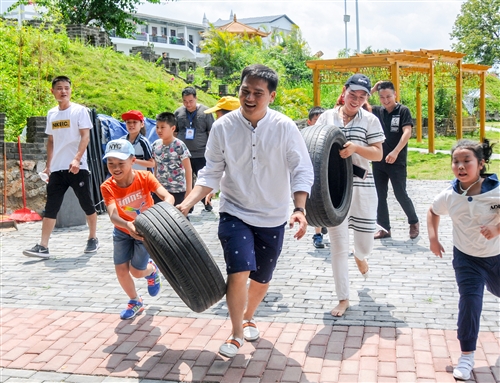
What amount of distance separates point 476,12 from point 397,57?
4280 centimetres

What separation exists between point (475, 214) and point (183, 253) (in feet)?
6.11

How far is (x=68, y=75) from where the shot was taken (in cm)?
1577

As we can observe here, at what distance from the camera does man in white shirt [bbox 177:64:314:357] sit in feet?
13.6

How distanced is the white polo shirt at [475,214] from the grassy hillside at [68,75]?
9.30 meters

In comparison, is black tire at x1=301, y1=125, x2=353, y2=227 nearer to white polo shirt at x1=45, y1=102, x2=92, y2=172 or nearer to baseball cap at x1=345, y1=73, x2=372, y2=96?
baseball cap at x1=345, y1=73, x2=372, y2=96

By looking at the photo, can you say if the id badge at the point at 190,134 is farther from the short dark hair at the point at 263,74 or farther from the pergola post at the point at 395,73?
the pergola post at the point at 395,73

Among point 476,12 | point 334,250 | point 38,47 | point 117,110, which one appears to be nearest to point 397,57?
point 117,110

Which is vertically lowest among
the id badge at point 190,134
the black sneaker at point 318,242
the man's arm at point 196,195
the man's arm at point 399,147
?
the black sneaker at point 318,242

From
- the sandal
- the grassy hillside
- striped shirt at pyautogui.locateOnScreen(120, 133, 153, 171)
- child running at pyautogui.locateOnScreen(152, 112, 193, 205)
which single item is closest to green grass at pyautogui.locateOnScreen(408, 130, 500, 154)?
the grassy hillside

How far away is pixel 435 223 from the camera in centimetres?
423

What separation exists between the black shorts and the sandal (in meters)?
3.78

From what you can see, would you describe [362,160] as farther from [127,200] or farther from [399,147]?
[399,147]

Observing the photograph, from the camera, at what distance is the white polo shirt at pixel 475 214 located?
394 cm

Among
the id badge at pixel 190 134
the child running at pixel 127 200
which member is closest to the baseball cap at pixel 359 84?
the child running at pixel 127 200
